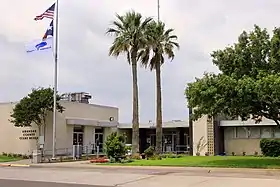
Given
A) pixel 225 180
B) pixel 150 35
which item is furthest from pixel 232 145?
pixel 225 180

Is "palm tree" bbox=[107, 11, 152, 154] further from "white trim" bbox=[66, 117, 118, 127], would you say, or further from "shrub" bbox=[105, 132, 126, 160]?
"white trim" bbox=[66, 117, 118, 127]

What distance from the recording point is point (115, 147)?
97.5ft

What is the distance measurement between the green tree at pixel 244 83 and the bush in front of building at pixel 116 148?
5.59m

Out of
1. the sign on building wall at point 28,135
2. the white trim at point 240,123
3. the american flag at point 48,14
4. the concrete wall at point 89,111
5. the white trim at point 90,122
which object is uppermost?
the american flag at point 48,14

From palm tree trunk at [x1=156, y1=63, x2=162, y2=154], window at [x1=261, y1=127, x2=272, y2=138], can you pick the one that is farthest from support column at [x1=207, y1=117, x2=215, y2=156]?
palm tree trunk at [x1=156, y1=63, x2=162, y2=154]

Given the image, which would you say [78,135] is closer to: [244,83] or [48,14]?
[48,14]

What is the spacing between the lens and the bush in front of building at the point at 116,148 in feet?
97.6

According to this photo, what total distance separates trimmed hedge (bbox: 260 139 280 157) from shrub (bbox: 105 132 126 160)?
12233mm

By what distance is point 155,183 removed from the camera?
1691cm

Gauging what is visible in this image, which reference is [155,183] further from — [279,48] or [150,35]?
[150,35]

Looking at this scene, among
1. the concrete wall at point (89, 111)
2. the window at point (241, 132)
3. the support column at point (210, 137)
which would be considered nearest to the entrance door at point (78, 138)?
the concrete wall at point (89, 111)

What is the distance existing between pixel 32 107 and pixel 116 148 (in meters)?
11.8

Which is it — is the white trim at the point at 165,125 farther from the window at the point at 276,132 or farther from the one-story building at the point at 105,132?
the window at the point at 276,132

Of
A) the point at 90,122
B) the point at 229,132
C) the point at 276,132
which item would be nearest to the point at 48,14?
the point at 90,122
